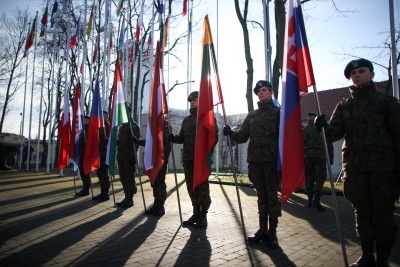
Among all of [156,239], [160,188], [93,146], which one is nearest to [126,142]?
[93,146]

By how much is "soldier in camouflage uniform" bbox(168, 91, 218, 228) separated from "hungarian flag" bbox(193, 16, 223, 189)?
489 mm

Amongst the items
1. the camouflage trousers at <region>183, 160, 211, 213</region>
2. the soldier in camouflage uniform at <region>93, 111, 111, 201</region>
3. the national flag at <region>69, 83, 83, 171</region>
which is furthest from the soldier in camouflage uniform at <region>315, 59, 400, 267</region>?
the national flag at <region>69, 83, 83, 171</region>

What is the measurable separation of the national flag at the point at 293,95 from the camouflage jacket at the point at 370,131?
0.41 metres

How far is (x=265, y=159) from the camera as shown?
4062mm

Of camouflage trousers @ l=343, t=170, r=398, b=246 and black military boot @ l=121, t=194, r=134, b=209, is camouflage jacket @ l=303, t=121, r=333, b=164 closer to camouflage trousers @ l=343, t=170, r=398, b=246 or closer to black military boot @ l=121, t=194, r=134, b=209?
camouflage trousers @ l=343, t=170, r=398, b=246

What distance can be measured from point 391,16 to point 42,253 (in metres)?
9.19

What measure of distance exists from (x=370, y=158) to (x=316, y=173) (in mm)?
4044

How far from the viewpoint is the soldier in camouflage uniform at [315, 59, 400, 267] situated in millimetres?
3004

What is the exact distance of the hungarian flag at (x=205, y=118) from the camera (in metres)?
4.50

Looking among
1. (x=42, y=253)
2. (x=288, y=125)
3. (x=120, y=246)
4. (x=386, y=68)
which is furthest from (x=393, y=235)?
(x=386, y=68)

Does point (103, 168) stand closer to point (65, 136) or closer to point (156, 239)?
point (65, 136)

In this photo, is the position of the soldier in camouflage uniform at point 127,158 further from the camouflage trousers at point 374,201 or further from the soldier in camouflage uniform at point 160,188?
the camouflage trousers at point 374,201

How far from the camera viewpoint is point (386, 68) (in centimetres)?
1792

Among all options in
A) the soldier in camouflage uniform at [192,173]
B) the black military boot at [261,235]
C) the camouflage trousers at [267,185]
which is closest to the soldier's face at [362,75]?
the camouflage trousers at [267,185]
